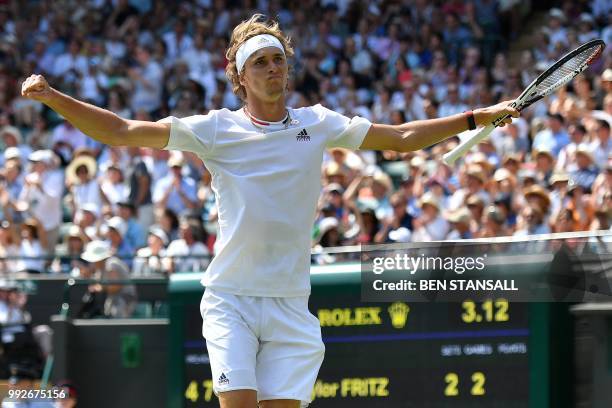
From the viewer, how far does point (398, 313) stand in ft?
26.3

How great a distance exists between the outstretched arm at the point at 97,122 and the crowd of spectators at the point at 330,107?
5222 millimetres

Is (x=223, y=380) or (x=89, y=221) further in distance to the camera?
(x=89, y=221)

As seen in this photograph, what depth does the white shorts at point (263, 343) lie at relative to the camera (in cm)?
555

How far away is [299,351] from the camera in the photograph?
5680mm

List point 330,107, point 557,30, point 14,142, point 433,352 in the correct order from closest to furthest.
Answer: point 433,352 → point 557,30 → point 14,142 → point 330,107

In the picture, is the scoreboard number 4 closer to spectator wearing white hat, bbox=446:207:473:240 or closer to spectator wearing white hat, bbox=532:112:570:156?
spectator wearing white hat, bbox=446:207:473:240

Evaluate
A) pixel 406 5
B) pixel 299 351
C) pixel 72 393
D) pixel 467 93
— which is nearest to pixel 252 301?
pixel 299 351

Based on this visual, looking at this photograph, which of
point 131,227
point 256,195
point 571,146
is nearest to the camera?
point 256,195

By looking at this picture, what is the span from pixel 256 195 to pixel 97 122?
754mm

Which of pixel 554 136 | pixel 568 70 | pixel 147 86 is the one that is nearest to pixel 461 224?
pixel 554 136

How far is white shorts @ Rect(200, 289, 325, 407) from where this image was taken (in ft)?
18.2

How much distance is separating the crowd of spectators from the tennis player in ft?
15.7

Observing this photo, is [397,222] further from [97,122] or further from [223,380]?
[97,122]

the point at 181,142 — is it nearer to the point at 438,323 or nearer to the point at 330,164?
the point at 438,323
